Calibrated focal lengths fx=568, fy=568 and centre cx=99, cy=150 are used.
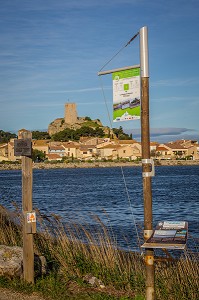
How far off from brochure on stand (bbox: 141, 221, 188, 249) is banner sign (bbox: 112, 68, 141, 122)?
132 cm

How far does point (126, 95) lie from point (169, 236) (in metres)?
1.73

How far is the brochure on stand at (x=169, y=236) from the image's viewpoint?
6.05 metres

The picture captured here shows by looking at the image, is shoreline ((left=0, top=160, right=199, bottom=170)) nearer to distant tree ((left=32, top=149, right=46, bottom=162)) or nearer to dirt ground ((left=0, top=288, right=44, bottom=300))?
distant tree ((left=32, top=149, right=46, bottom=162))

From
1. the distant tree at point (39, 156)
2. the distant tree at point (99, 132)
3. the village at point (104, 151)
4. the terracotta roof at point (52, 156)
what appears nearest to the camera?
the village at point (104, 151)

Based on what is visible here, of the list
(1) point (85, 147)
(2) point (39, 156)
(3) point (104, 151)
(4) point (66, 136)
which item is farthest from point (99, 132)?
(2) point (39, 156)

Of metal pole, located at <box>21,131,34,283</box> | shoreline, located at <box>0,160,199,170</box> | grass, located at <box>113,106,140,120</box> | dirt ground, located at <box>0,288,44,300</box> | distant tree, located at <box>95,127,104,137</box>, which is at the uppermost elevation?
distant tree, located at <box>95,127,104,137</box>

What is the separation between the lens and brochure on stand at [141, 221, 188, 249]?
605cm

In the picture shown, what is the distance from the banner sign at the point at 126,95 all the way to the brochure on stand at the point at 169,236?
132 centimetres

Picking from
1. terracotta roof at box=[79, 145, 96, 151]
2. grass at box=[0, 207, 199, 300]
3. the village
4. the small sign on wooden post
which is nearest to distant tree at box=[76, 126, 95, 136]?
the village

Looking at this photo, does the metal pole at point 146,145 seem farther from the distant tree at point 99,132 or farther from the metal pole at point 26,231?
the distant tree at point 99,132

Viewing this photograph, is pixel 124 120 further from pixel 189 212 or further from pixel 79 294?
pixel 189 212

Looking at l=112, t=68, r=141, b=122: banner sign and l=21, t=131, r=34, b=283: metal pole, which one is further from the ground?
l=112, t=68, r=141, b=122: banner sign

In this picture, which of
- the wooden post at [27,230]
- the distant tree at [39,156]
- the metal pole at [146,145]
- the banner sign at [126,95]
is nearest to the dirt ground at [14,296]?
the wooden post at [27,230]

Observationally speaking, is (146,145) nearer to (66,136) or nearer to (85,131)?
(66,136)
